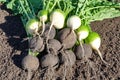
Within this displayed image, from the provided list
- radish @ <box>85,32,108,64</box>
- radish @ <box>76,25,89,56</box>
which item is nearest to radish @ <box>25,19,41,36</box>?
radish @ <box>76,25,89,56</box>

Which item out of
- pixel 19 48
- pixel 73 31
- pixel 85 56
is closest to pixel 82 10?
pixel 73 31

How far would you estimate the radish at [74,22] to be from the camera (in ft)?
13.1

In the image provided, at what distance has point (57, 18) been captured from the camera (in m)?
4.05

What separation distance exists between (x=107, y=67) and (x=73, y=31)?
58cm

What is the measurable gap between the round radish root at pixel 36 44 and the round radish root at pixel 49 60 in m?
0.13

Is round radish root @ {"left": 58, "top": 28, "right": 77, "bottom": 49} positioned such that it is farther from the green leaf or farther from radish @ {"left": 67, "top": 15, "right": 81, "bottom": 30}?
the green leaf

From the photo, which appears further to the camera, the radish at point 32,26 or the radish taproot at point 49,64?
the radish at point 32,26

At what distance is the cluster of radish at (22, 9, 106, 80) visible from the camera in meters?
3.78

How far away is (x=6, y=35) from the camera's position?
4402 millimetres

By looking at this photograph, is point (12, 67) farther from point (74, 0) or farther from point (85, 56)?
point (74, 0)

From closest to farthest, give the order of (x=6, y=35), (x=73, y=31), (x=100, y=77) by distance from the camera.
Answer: (x=100, y=77) < (x=73, y=31) < (x=6, y=35)

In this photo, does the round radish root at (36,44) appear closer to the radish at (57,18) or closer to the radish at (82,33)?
the radish at (57,18)

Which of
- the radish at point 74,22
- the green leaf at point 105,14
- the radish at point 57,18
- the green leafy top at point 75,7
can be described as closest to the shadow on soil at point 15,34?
the green leafy top at point 75,7

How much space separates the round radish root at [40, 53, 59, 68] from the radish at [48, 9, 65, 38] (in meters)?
0.44
